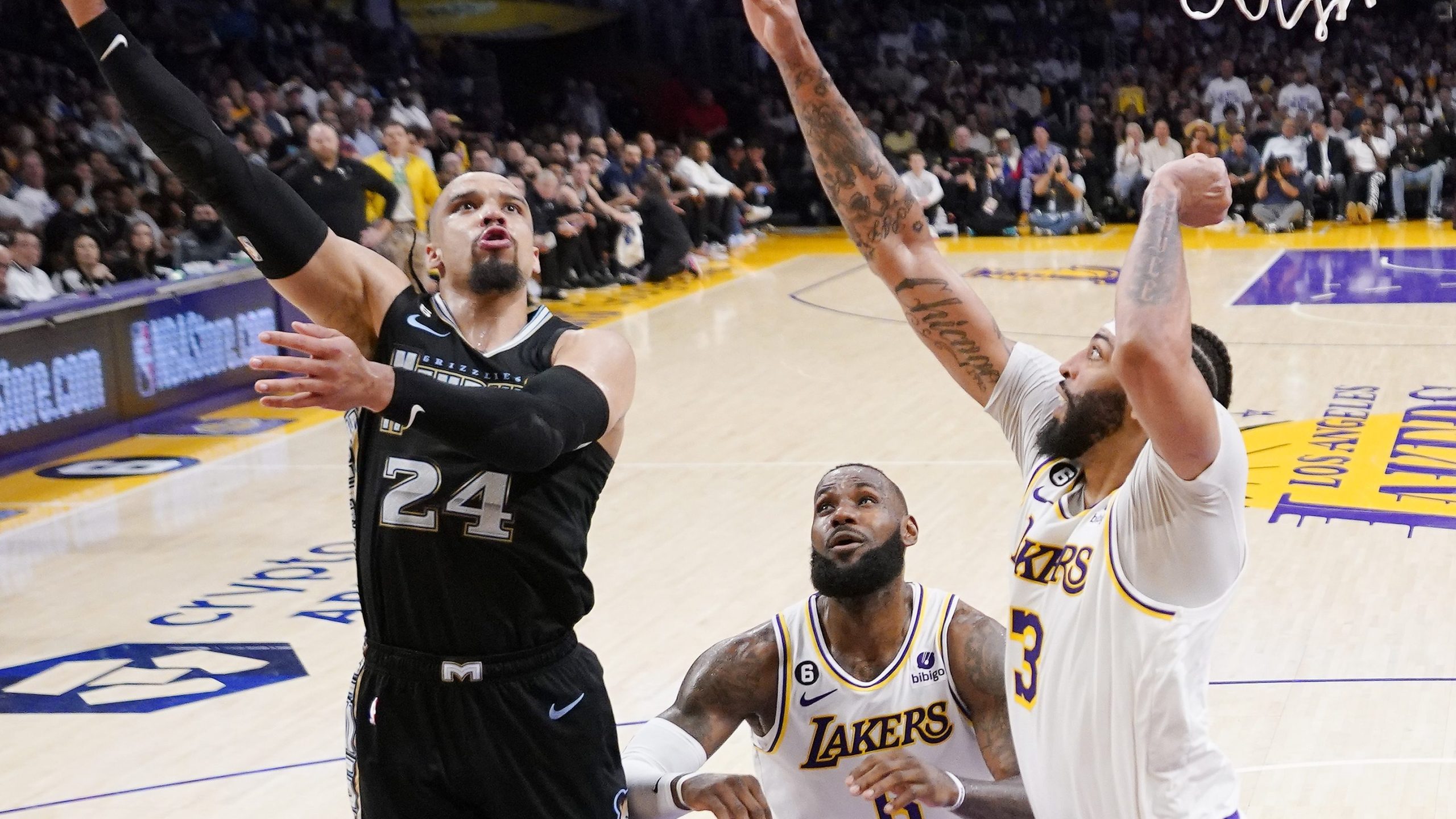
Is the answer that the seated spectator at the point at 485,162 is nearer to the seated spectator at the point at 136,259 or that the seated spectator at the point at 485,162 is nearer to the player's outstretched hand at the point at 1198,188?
the seated spectator at the point at 136,259

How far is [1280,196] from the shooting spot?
2311cm

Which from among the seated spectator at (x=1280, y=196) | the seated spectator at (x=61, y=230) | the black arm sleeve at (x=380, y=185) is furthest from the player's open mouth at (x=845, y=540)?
the seated spectator at (x=1280, y=196)

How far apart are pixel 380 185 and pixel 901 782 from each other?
10405 mm

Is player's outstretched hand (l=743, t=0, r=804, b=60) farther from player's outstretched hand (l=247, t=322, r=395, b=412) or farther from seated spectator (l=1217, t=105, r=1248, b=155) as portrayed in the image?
seated spectator (l=1217, t=105, r=1248, b=155)

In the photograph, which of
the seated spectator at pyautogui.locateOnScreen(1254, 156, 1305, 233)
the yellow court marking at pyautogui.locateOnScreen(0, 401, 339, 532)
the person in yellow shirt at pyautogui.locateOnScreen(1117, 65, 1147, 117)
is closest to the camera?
the yellow court marking at pyautogui.locateOnScreen(0, 401, 339, 532)

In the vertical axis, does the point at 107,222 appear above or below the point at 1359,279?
above

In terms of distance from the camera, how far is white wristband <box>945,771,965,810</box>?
3.89 meters

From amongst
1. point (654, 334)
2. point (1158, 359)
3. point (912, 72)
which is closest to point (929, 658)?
point (1158, 359)

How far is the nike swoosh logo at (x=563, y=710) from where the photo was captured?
144 inches

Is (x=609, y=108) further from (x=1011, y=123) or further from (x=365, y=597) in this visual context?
(x=365, y=597)

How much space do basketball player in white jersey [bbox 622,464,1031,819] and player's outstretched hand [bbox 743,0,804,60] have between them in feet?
4.69

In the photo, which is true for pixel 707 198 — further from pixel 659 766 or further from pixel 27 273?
pixel 659 766

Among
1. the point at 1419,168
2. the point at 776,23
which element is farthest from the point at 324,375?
the point at 1419,168

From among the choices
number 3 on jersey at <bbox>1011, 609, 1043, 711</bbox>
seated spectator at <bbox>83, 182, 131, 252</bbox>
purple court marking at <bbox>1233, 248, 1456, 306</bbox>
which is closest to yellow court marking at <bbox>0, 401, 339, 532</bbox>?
seated spectator at <bbox>83, 182, 131, 252</bbox>
